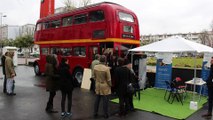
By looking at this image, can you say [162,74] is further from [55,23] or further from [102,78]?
[55,23]

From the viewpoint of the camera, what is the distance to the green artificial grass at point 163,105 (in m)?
7.09

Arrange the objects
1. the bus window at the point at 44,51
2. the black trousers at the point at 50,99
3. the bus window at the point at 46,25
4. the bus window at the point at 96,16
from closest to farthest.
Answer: the black trousers at the point at 50,99, the bus window at the point at 96,16, the bus window at the point at 46,25, the bus window at the point at 44,51

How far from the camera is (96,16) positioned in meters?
10.8

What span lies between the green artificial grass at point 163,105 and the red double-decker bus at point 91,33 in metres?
2.43

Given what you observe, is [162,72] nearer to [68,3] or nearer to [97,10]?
[97,10]

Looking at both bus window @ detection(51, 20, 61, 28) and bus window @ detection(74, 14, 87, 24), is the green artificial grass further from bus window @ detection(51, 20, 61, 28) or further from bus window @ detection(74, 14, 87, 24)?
bus window @ detection(51, 20, 61, 28)

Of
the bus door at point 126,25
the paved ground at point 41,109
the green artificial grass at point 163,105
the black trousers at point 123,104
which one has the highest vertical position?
the bus door at point 126,25

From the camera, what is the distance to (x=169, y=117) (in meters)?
6.71

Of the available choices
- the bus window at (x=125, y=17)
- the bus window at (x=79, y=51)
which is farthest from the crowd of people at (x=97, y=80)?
the bus window at (x=79, y=51)

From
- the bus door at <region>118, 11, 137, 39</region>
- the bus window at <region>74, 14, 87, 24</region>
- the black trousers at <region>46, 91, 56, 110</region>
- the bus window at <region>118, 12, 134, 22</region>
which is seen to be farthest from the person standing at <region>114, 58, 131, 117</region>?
the bus window at <region>74, 14, 87, 24</region>

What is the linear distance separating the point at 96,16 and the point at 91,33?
87cm

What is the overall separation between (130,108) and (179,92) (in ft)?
8.64

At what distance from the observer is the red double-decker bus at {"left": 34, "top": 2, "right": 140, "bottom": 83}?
1010 cm

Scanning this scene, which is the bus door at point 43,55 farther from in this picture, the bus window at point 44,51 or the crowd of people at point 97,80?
the crowd of people at point 97,80
